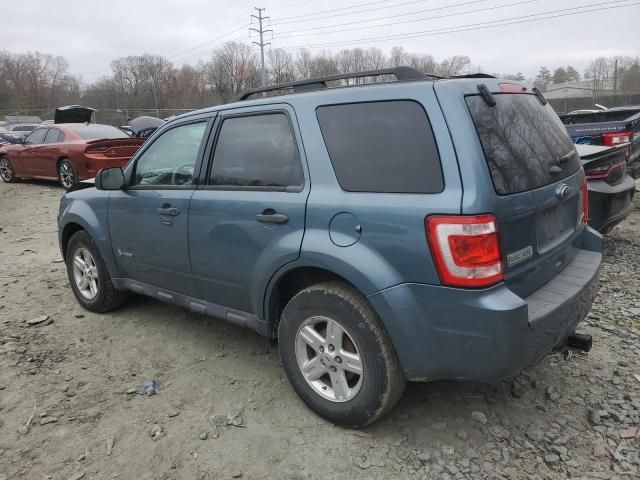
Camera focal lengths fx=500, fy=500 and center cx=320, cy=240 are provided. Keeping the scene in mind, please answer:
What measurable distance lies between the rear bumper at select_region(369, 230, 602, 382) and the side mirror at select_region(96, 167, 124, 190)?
2436 millimetres

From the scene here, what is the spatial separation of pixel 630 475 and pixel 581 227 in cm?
144

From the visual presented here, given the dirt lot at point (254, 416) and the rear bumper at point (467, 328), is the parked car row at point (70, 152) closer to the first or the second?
the dirt lot at point (254, 416)

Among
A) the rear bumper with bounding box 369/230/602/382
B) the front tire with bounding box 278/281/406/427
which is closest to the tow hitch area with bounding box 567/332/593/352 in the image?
the rear bumper with bounding box 369/230/602/382

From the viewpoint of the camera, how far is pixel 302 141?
277 cm

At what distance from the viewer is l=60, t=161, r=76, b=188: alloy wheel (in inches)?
412

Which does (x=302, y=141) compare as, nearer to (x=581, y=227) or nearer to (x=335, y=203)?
(x=335, y=203)

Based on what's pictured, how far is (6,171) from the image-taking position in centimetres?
1287

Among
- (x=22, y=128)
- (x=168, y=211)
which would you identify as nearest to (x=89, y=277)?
(x=168, y=211)


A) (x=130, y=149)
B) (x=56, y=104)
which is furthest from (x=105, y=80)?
(x=130, y=149)

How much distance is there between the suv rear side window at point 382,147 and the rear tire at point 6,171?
12.7 meters

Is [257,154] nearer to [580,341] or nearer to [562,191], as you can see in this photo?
[562,191]

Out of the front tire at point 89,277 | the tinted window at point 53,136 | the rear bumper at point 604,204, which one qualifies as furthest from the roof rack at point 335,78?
the tinted window at point 53,136

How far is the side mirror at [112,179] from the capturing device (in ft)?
12.7

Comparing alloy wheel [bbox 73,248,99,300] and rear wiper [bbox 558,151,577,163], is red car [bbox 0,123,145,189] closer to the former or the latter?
alloy wheel [bbox 73,248,99,300]
